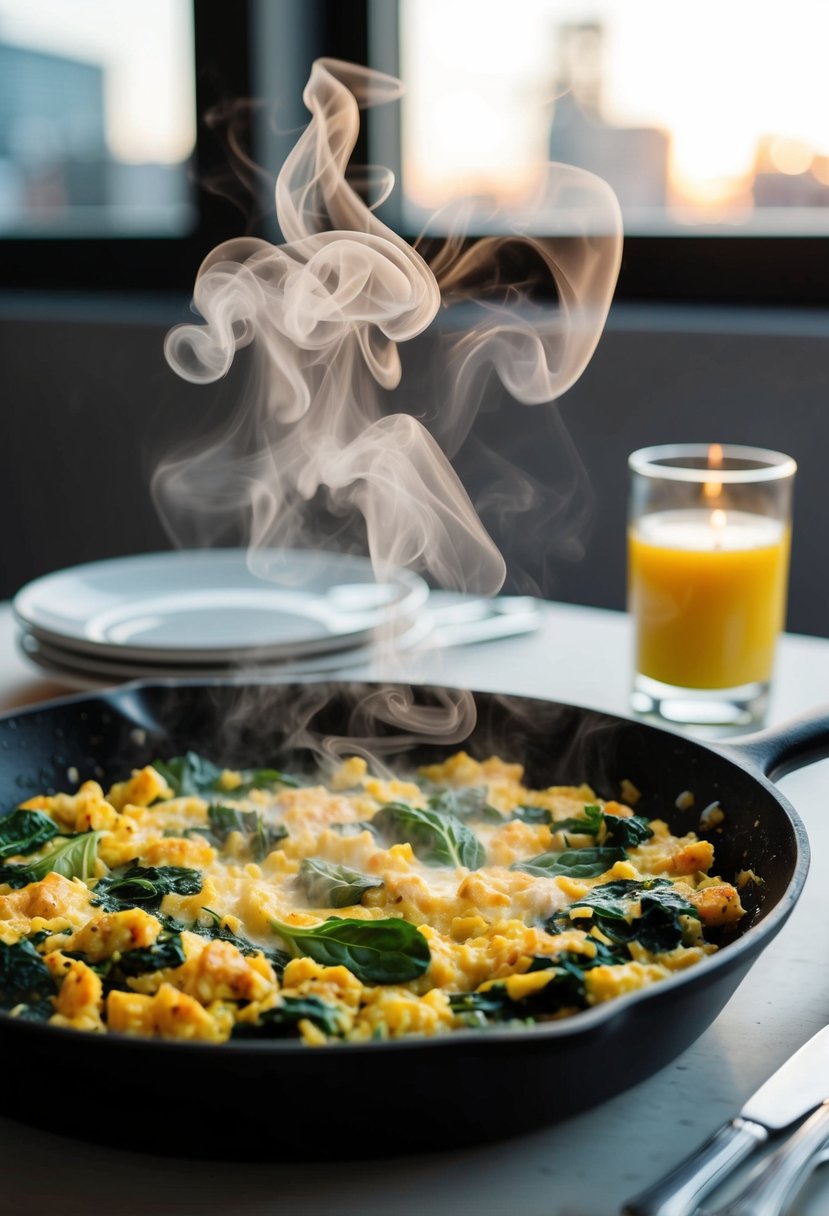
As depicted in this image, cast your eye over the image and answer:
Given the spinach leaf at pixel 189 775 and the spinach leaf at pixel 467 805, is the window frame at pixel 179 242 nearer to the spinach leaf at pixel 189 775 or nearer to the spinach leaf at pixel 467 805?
the spinach leaf at pixel 189 775

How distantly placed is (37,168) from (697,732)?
3.88 meters

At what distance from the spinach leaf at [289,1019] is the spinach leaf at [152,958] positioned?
4.4 inches

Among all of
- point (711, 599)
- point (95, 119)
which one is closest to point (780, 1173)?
point (711, 599)

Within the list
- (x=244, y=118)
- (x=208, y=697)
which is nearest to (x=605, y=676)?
(x=208, y=697)

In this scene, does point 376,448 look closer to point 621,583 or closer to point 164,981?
point 164,981

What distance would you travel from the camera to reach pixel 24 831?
55.4 inches

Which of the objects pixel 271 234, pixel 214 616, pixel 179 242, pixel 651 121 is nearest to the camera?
pixel 214 616

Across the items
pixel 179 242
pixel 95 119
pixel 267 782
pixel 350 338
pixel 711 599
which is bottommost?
pixel 267 782

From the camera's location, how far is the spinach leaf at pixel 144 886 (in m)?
1.24

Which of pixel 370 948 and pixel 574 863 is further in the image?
pixel 574 863

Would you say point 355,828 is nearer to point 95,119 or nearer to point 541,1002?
point 541,1002

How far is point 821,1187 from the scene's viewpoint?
33.8 inches

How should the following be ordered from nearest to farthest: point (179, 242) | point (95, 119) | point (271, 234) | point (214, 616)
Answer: point (214, 616) < point (271, 234) < point (179, 242) < point (95, 119)

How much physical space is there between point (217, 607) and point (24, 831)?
921 millimetres
